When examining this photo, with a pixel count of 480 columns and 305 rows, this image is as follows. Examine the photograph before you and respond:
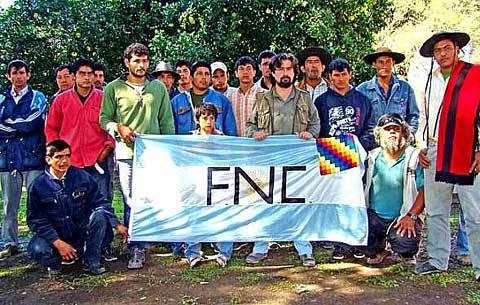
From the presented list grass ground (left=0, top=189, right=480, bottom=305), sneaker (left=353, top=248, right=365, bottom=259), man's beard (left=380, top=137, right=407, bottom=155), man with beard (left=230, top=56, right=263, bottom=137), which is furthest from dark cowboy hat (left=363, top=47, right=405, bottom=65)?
grass ground (left=0, top=189, right=480, bottom=305)

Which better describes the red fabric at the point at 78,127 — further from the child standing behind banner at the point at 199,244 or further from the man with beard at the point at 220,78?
the man with beard at the point at 220,78

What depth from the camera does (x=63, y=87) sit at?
6.63 m

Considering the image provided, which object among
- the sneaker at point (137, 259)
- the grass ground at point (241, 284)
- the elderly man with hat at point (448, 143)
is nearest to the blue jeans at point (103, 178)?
the sneaker at point (137, 259)

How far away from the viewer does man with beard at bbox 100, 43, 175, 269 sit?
17.1ft

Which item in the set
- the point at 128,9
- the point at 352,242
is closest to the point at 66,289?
the point at 352,242

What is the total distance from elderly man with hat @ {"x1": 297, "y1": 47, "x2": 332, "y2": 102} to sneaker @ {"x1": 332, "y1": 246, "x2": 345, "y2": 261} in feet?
5.25

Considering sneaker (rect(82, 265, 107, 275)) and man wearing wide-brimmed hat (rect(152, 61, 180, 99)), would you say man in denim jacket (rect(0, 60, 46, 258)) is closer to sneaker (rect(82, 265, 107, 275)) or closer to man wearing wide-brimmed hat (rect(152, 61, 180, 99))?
sneaker (rect(82, 265, 107, 275))

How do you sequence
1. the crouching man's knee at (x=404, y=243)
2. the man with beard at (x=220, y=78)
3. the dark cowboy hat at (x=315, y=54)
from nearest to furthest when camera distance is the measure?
the crouching man's knee at (x=404, y=243) < the dark cowboy hat at (x=315, y=54) < the man with beard at (x=220, y=78)

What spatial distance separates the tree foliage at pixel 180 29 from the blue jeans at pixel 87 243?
5156 mm

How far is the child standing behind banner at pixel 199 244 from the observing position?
5238 mm

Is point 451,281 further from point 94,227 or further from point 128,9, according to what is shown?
point 128,9

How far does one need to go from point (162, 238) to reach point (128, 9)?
22.7ft

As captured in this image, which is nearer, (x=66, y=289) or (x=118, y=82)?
(x=66, y=289)

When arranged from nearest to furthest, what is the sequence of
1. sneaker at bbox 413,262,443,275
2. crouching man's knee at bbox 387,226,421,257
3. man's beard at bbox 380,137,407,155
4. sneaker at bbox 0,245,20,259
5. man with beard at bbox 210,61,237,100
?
sneaker at bbox 413,262,443,275 < crouching man's knee at bbox 387,226,421,257 < man's beard at bbox 380,137,407,155 < sneaker at bbox 0,245,20,259 < man with beard at bbox 210,61,237,100
